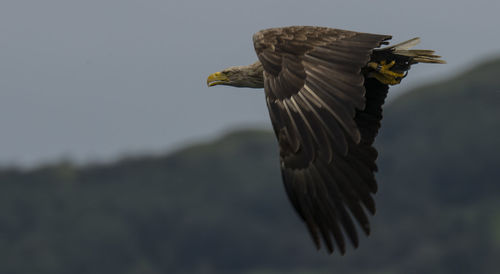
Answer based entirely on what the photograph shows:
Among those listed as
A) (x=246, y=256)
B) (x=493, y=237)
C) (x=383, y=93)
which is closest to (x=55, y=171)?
(x=246, y=256)

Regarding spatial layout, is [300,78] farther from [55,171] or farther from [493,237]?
[55,171]

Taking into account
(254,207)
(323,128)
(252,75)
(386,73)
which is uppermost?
(252,75)

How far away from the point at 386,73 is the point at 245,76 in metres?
2.02

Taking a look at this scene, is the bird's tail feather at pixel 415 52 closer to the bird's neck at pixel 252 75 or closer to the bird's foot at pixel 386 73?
the bird's foot at pixel 386 73

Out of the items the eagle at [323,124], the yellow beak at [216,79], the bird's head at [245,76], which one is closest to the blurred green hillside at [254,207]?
the yellow beak at [216,79]

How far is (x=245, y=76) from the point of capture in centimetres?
1380

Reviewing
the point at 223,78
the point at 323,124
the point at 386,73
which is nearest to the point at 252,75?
the point at 223,78

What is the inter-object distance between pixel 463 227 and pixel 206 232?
1039 inches

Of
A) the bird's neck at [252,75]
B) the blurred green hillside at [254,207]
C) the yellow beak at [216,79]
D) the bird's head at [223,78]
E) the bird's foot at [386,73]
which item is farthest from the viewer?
the blurred green hillside at [254,207]

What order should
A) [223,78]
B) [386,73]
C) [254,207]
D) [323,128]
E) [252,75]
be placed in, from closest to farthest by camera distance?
[323,128] < [386,73] < [252,75] < [223,78] < [254,207]

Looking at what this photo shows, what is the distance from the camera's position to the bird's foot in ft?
40.9

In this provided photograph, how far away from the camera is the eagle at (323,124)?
403 inches

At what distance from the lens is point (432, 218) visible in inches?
4688

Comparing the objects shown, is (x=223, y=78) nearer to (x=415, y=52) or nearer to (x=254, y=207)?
(x=415, y=52)
